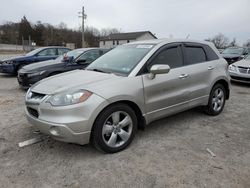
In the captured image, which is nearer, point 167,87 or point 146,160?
point 146,160

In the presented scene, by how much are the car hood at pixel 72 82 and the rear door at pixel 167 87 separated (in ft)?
2.00

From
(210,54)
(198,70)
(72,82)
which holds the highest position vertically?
(210,54)

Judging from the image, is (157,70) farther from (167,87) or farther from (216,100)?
(216,100)

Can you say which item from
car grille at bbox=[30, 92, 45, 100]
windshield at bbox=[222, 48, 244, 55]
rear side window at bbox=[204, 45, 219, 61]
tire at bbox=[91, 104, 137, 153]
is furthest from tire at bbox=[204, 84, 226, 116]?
windshield at bbox=[222, 48, 244, 55]

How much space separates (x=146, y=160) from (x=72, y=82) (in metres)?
1.52

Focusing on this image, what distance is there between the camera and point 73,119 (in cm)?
291

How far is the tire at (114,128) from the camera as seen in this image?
3078mm

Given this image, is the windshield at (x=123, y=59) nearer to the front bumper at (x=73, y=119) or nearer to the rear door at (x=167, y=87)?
the rear door at (x=167, y=87)

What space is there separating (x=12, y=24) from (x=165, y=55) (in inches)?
2978

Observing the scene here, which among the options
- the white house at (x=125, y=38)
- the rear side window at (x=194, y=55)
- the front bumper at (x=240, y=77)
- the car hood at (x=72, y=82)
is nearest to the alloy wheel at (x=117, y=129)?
the car hood at (x=72, y=82)

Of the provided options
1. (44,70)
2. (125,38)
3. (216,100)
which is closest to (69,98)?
(216,100)

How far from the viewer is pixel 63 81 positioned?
11.4 ft

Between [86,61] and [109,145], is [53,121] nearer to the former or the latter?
[109,145]

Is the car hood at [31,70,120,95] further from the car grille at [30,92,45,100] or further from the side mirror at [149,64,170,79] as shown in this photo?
the side mirror at [149,64,170,79]
